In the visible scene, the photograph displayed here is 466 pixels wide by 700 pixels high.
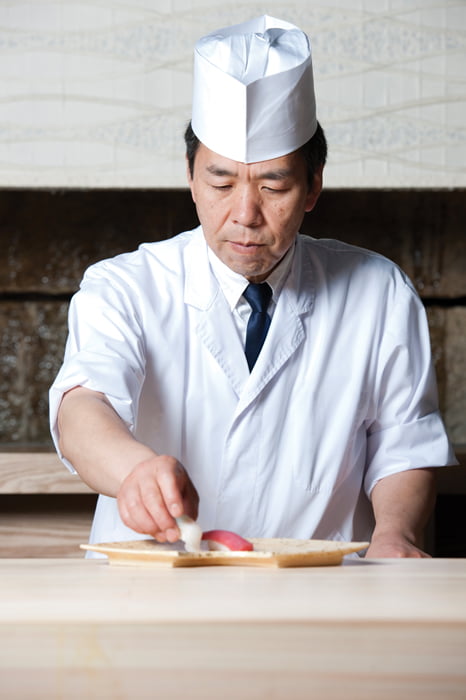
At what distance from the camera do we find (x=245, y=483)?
144cm

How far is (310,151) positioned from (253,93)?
149mm

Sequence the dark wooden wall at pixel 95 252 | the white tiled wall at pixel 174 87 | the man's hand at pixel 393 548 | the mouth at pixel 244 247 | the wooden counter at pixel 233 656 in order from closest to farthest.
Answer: the wooden counter at pixel 233 656
the man's hand at pixel 393 548
the mouth at pixel 244 247
the white tiled wall at pixel 174 87
the dark wooden wall at pixel 95 252

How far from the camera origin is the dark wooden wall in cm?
250

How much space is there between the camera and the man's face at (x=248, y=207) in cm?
132

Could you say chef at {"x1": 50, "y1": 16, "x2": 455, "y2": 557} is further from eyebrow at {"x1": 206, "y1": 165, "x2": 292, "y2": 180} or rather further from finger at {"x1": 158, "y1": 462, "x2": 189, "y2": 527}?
finger at {"x1": 158, "y1": 462, "x2": 189, "y2": 527}

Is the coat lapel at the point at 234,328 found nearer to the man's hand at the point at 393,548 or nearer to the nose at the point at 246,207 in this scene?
the nose at the point at 246,207

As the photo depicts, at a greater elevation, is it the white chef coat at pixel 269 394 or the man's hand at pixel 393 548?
the white chef coat at pixel 269 394

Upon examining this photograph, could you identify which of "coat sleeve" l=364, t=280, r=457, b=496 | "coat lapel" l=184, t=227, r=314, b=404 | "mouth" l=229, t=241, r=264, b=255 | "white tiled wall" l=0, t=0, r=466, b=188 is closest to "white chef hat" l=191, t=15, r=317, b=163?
"mouth" l=229, t=241, r=264, b=255

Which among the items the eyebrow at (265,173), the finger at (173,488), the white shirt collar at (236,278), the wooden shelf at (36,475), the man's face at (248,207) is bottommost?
the wooden shelf at (36,475)

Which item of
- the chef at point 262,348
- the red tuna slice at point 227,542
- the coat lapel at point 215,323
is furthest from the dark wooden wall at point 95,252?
the red tuna slice at point 227,542

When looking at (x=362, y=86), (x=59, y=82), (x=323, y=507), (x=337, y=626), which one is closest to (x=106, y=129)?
(x=59, y=82)

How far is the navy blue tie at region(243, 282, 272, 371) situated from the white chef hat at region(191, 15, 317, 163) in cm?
25

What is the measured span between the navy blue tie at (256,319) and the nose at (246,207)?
20cm

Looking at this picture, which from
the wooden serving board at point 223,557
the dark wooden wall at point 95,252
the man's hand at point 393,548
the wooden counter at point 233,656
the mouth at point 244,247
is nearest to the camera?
the wooden counter at point 233,656
